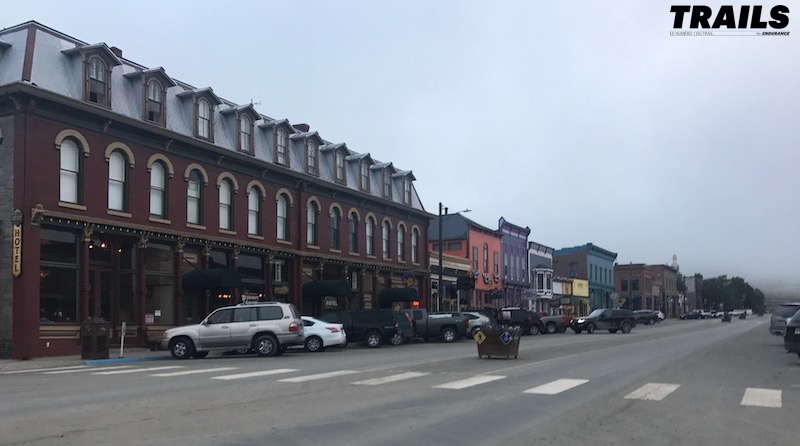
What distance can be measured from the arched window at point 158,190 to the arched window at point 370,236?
16.8m

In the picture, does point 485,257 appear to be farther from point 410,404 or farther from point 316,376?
point 410,404

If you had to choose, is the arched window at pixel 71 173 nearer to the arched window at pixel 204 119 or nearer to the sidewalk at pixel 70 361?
the sidewalk at pixel 70 361

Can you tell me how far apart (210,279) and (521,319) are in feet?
68.8

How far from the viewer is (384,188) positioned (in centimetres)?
4916

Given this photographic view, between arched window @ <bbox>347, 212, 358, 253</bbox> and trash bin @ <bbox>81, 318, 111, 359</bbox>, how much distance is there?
20.7 m

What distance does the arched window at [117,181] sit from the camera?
95.8 ft

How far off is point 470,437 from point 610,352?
1745cm

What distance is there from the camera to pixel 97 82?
94.4 ft

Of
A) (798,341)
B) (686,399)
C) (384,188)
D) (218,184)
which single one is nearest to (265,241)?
(218,184)

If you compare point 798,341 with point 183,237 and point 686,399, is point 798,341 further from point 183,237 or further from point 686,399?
point 183,237

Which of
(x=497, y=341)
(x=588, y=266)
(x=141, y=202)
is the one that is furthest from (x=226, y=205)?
(x=588, y=266)

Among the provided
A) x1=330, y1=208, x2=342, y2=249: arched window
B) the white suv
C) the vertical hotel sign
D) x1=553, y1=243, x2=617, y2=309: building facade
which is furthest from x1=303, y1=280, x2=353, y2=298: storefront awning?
x1=553, y1=243, x2=617, y2=309: building facade

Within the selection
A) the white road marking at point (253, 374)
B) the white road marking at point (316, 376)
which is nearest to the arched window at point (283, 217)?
the white road marking at point (253, 374)

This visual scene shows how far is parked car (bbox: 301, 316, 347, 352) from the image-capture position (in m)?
29.2
